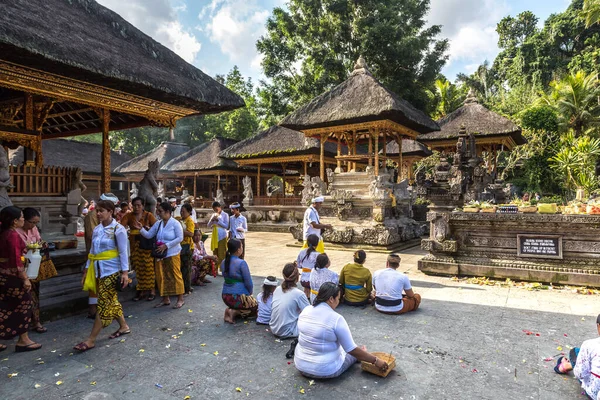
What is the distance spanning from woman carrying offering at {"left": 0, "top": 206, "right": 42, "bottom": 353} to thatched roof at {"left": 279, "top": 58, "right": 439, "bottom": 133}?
11588 mm

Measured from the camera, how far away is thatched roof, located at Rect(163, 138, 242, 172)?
84.2 feet

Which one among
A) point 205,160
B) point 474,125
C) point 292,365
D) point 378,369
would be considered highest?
point 474,125

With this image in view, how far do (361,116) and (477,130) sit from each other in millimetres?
8877

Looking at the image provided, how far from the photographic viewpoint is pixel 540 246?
776cm

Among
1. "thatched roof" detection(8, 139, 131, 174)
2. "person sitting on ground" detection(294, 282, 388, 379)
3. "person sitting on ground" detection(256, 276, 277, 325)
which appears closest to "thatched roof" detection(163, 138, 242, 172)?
"thatched roof" detection(8, 139, 131, 174)

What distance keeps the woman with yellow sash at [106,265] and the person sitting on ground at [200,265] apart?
120 inches

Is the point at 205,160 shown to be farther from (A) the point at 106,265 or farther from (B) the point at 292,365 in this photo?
(B) the point at 292,365

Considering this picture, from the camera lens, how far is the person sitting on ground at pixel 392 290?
577 centimetres

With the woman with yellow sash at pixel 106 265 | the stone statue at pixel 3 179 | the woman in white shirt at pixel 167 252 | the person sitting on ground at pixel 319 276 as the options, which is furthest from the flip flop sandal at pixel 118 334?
the person sitting on ground at pixel 319 276

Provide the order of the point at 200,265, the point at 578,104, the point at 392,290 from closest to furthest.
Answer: the point at 392,290 < the point at 200,265 < the point at 578,104

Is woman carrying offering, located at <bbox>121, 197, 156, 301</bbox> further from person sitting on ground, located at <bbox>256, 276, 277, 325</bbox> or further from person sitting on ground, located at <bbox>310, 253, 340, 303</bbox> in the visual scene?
person sitting on ground, located at <bbox>310, 253, 340, 303</bbox>

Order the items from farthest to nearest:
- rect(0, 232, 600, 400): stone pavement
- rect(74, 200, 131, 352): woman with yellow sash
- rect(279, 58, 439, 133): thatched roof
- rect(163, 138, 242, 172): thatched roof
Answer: rect(163, 138, 242, 172): thatched roof, rect(279, 58, 439, 133): thatched roof, rect(74, 200, 131, 352): woman with yellow sash, rect(0, 232, 600, 400): stone pavement

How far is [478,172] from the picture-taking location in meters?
14.9

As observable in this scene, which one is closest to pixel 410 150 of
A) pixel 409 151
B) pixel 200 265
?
pixel 409 151
